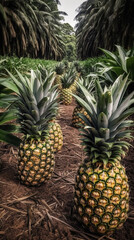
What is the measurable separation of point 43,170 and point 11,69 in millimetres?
5167

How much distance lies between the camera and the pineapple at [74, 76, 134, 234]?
141cm

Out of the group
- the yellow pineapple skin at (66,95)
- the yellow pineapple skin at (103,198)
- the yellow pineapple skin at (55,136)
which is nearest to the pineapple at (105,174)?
the yellow pineapple skin at (103,198)

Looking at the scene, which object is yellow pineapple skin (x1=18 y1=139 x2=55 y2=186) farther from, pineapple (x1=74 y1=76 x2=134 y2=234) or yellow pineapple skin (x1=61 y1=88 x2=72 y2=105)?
yellow pineapple skin (x1=61 y1=88 x2=72 y2=105)

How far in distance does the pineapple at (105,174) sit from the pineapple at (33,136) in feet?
1.92

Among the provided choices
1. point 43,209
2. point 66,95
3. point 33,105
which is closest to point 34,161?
point 43,209

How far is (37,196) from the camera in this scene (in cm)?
193

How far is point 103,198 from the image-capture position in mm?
1406

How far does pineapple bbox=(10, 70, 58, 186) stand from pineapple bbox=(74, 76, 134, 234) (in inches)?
23.0

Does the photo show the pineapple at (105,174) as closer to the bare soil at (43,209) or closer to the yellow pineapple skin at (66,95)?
the bare soil at (43,209)

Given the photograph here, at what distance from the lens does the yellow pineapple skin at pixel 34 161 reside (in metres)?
1.90

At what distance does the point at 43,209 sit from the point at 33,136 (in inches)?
32.5

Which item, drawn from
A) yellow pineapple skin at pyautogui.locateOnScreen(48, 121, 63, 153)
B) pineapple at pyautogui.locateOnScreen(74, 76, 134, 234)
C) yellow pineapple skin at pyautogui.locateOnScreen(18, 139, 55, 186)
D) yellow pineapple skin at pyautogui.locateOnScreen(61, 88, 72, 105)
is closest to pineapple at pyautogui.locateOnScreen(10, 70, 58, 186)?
yellow pineapple skin at pyautogui.locateOnScreen(18, 139, 55, 186)

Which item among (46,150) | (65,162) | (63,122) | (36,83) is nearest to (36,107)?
(36,83)

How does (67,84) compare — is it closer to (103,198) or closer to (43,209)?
(43,209)
